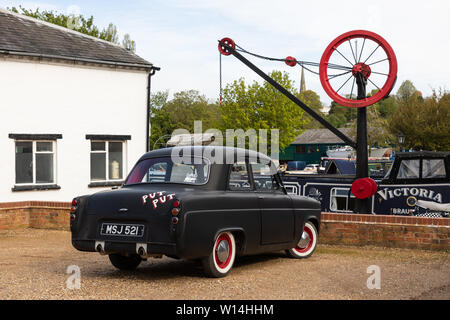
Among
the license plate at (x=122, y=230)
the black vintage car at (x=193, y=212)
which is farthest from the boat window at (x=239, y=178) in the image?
the license plate at (x=122, y=230)

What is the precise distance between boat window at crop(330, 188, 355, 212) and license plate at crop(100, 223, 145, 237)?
26.1 feet

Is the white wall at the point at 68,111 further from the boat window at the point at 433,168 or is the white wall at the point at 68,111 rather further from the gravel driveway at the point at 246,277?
the boat window at the point at 433,168

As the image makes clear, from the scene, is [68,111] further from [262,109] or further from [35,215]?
[262,109]

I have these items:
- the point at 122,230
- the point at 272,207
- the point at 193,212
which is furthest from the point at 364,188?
the point at 122,230

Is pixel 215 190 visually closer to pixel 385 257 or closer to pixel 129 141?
pixel 385 257

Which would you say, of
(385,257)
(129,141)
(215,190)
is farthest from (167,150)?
(129,141)

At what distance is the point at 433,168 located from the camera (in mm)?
13320

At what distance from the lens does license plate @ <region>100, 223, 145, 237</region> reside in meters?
7.50

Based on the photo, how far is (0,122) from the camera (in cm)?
1892

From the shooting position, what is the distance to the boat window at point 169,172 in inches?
319

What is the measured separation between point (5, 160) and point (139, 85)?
5936 mm

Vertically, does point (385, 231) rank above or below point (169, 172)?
below

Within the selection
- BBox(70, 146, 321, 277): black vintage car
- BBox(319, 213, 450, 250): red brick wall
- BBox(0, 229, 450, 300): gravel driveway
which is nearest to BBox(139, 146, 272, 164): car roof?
BBox(70, 146, 321, 277): black vintage car

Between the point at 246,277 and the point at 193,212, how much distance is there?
1.23 meters
